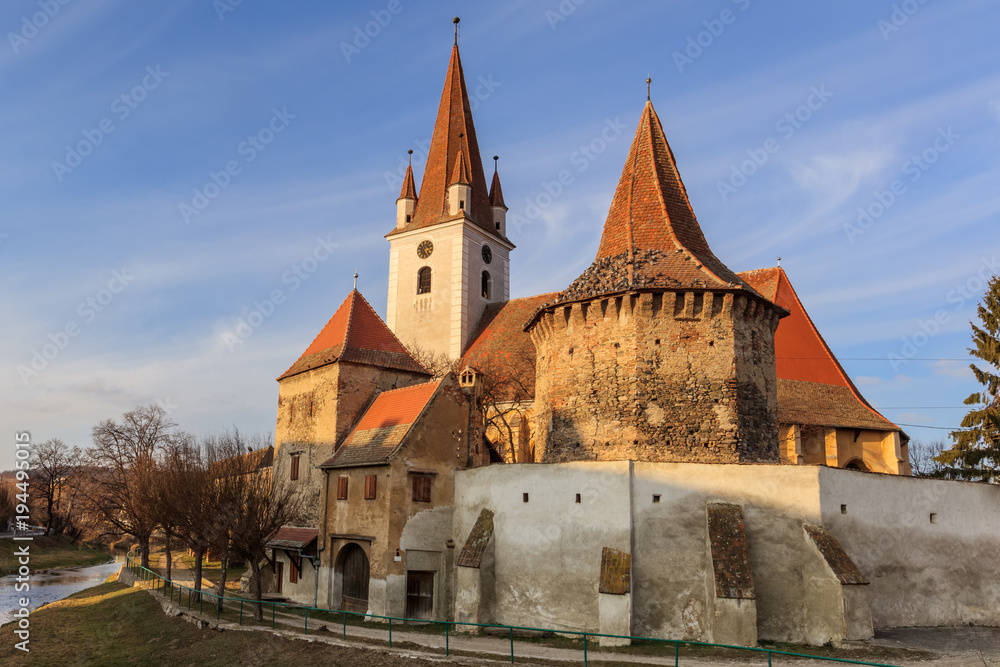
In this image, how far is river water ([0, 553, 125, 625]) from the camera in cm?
3374

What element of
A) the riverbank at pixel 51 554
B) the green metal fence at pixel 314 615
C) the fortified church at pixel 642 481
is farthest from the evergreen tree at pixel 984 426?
the riverbank at pixel 51 554

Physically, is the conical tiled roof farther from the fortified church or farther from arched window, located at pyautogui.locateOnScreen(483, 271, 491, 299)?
arched window, located at pyautogui.locateOnScreen(483, 271, 491, 299)

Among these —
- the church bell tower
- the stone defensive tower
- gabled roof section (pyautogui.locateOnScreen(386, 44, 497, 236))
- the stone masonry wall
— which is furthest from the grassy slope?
gabled roof section (pyautogui.locateOnScreen(386, 44, 497, 236))

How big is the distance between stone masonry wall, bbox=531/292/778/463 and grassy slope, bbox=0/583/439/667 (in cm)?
906

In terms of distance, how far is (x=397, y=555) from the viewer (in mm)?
23500

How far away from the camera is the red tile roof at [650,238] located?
934 inches

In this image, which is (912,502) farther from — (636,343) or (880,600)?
(636,343)

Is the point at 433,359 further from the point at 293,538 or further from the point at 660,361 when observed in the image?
the point at 660,361

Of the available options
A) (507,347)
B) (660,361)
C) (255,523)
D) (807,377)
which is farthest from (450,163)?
(255,523)

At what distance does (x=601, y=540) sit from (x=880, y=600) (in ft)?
23.9

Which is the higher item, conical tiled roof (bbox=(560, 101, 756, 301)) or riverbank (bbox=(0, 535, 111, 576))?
conical tiled roof (bbox=(560, 101, 756, 301))

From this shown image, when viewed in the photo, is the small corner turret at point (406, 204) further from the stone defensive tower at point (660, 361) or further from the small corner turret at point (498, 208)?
the stone defensive tower at point (660, 361)

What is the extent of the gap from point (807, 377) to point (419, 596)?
1741 centimetres

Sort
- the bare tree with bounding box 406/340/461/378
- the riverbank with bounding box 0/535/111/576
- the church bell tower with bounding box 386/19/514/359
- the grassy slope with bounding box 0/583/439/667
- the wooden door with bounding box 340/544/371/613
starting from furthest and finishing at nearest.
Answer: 1. the riverbank with bounding box 0/535/111/576
2. the church bell tower with bounding box 386/19/514/359
3. the bare tree with bounding box 406/340/461/378
4. the wooden door with bounding box 340/544/371/613
5. the grassy slope with bounding box 0/583/439/667
